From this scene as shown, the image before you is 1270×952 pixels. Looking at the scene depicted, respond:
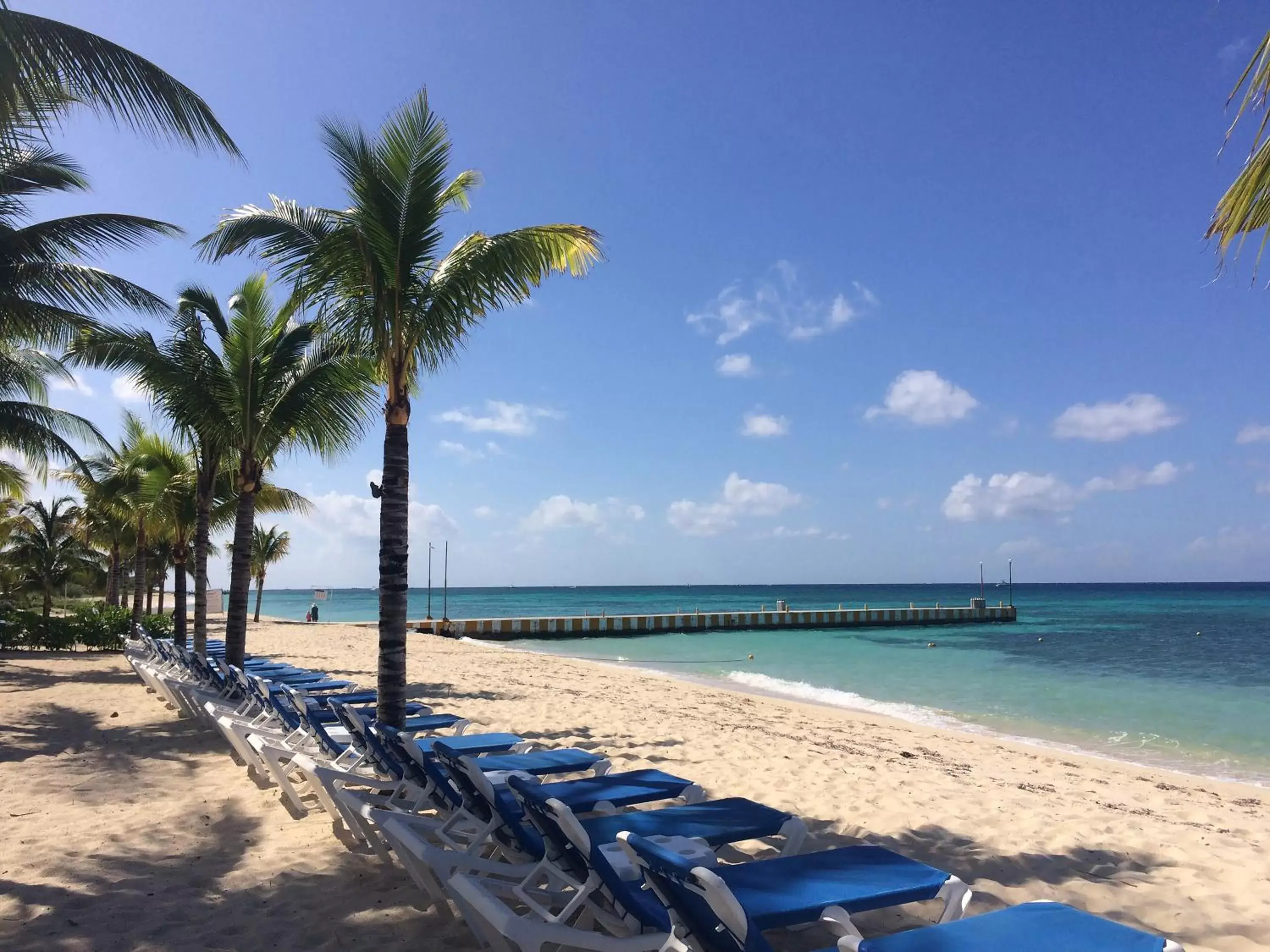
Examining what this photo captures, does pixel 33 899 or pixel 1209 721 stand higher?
pixel 33 899

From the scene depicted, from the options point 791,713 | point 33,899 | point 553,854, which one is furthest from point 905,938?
point 791,713

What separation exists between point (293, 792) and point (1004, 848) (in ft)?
15.5

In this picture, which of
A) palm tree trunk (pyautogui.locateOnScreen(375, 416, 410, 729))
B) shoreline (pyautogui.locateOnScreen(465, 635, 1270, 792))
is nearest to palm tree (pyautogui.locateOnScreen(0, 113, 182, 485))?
palm tree trunk (pyautogui.locateOnScreen(375, 416, 410, 729))

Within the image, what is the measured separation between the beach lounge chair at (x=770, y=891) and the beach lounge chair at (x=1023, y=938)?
8.9 inches

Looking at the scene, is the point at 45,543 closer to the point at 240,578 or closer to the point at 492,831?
the point at 240,578

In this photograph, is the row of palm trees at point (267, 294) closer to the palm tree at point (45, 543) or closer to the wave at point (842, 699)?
the wave at point (842, 699)

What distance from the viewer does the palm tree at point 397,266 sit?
242 inches

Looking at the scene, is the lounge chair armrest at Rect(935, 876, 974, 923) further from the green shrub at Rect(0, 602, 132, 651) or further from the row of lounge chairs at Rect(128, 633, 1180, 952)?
the green shrub at Rect(0, 602, 132, 651)

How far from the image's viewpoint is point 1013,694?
18.0 meters

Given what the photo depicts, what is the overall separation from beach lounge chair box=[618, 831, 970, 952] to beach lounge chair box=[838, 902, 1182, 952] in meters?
0.23

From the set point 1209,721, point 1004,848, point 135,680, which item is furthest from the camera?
point 1209,721

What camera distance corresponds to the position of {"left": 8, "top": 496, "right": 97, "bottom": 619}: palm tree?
1088 inches

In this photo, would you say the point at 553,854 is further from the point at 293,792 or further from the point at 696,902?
the point at 293,792

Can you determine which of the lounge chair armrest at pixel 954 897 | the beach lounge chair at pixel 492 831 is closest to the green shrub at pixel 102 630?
the beach lounge chair at pixel 492 831
